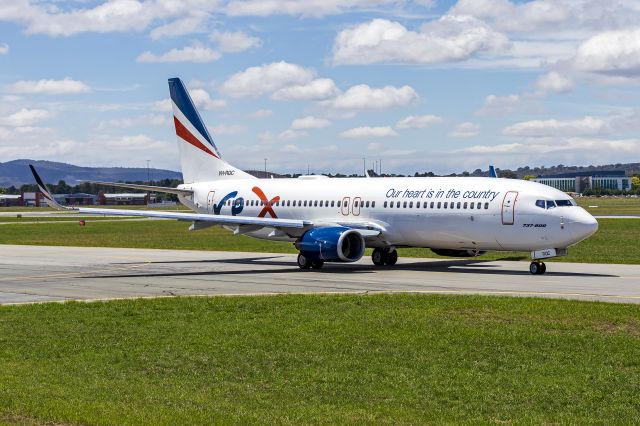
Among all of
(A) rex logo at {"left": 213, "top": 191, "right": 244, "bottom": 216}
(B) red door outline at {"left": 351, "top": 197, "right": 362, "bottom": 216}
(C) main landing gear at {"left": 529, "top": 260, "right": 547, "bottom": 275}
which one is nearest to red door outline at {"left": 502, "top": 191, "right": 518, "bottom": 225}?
(C) main landing gear at {"left": 529, "top": 260, "right": 547, "bottom": 275}

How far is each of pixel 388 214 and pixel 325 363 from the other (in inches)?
866

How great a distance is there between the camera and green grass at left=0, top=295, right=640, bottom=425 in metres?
13.2

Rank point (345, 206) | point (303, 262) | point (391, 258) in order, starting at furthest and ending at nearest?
point (391, 258) < point (345, 206) < point (303, 262)

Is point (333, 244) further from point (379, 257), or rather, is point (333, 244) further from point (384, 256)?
point (384, 256)

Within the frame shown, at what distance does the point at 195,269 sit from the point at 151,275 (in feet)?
10.2

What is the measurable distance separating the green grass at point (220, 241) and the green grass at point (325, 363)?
21.0 m

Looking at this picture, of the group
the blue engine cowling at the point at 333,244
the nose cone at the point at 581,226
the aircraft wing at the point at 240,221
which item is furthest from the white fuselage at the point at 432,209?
the blue engine cowling at the point at 333,244

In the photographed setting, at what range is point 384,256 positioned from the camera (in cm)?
4016

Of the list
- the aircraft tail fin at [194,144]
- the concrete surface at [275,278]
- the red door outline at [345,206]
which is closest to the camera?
the concrete surface at [275,278]

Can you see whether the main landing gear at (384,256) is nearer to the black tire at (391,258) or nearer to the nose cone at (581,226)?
the black tire at (391,258)

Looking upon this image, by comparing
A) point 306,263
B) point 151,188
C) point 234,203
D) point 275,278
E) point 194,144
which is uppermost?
point 194,144

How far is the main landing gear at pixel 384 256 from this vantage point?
4009cm

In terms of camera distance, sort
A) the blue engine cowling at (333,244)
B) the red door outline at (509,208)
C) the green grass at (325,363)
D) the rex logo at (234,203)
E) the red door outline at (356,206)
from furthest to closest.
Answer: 1. the rex logo at (234,203)
2. the red door outline at (356,206)
3. the blue engine cowling at (333,244)
4. the red door outline at (509,208)
5. the green grass at (325,363)

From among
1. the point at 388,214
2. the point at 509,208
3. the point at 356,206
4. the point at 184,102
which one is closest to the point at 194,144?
the point at 184,102
